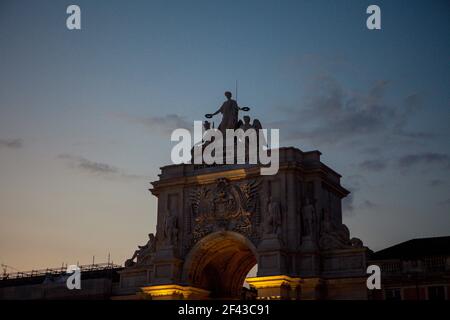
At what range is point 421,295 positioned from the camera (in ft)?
150

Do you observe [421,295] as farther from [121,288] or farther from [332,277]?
[121,288]

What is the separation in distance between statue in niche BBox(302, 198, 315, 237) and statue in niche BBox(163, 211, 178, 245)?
26.9 feet

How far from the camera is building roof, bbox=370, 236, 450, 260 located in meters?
49.5

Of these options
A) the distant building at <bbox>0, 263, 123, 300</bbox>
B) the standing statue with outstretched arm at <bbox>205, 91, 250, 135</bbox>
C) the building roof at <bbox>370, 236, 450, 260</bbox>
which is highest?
the standing statue with outstretched arm at <bbox>205, 91, 250, 135</bbox>

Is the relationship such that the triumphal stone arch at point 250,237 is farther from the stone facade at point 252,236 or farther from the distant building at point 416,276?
the distant building at point 416,276

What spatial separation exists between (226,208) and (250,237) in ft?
8.03

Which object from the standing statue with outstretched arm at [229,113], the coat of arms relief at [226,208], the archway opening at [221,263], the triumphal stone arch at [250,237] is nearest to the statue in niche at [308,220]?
the triumphal stone arch at [250,237]

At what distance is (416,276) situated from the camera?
46.0 m

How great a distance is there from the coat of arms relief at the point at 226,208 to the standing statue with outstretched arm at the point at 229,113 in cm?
385

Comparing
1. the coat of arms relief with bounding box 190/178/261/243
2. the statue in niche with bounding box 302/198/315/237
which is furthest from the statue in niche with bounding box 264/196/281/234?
the statue in niche with bounding box 302/198/315/237

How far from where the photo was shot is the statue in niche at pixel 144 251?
4746 centimetres

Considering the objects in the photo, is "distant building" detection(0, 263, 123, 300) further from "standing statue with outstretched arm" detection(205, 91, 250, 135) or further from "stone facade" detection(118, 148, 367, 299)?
"standing statue with outstretched arm" detection(205, 91, 250, 135)

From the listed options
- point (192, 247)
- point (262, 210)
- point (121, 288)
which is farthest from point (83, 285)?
point (262, 210)

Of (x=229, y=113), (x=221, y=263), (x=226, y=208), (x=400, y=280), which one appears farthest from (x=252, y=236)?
(x=400, y=280)
